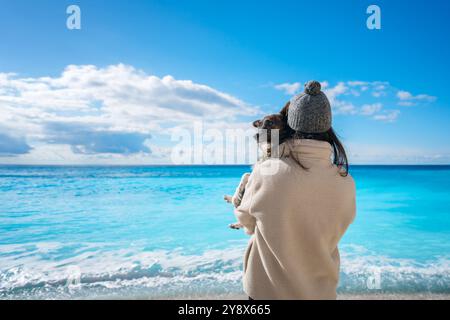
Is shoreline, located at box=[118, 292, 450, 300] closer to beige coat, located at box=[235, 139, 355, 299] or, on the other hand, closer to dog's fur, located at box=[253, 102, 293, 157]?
beige coat, located at box=[235, 139, 355, 299]

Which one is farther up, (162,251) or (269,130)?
(269,130)

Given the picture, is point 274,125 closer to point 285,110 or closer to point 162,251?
point 285,110

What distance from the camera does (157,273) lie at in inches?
168

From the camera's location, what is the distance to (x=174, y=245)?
5.81 metres

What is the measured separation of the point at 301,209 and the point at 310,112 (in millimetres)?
373

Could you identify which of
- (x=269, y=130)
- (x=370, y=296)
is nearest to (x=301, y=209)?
(x=269, y=130)

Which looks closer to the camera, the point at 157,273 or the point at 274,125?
the point at 274,125

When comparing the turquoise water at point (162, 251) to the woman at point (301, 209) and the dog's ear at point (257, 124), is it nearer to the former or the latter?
the woman at point (301, 209)

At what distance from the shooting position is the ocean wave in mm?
3707

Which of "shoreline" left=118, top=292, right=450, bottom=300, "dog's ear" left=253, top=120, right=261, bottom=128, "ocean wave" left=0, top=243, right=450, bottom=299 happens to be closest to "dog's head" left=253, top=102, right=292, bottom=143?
"dog's ear" left=253, top=120, right=261, bottom=128

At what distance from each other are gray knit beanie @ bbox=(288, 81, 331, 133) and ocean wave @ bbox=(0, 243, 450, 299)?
300 cm

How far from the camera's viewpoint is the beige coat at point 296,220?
115 centimetres
